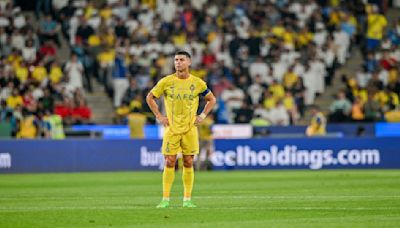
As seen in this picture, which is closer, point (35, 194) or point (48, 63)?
point (35, 194)

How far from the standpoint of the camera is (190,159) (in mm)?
16547

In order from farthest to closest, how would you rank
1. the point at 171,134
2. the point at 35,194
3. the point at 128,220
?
1. the point at 35,194
2. the point at 171,134
3. the point at 128,220

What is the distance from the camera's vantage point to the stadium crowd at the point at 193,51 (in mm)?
35656

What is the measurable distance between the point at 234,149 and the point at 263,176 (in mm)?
4973

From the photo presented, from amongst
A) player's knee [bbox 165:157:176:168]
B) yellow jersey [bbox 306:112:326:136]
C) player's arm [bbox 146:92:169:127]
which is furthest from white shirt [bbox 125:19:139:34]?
player's knee [bbox 165:157:176:168]

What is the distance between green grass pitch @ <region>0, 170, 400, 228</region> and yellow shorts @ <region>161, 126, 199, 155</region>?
88cm

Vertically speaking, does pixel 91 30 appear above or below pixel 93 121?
above

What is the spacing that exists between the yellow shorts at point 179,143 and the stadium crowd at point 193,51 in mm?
17512

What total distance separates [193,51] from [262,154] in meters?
6.30

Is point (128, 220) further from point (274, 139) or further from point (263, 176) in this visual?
point (274, 139)

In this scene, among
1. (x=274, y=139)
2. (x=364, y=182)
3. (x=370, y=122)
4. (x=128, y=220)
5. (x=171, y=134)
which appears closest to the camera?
(x=128, y=220)

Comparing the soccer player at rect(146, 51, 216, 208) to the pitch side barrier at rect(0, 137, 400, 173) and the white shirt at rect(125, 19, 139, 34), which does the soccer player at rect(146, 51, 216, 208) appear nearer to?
the pitch side barrier at rect(0, 137, 400, 173)

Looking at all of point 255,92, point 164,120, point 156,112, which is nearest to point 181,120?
point 164,120

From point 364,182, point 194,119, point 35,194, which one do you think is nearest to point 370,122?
point 364,182
